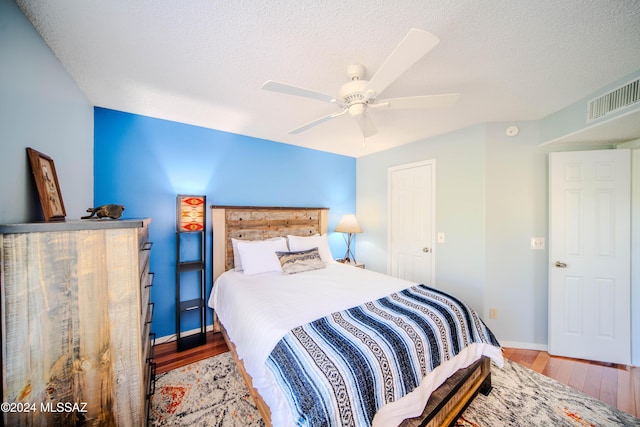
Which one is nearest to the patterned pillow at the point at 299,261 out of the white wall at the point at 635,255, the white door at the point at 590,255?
the white door at the point at 590,255

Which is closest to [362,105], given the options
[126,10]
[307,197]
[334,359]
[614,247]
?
[126,10]

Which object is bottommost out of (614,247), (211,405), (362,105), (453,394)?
(211,405)

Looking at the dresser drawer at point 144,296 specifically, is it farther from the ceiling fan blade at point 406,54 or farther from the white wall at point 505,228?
the white wall at point 505,228

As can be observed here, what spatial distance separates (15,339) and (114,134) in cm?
212

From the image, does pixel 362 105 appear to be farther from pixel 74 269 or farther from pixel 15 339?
pixel 15 339

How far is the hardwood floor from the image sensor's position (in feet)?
5.77

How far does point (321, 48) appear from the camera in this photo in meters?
1.36

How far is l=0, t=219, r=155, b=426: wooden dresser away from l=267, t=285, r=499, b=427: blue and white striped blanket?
69 centimetres

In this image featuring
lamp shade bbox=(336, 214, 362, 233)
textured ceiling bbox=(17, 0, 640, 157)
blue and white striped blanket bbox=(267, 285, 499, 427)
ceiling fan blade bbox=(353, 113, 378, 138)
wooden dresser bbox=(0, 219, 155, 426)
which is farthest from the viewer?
lamp shade bbox=(336, 214, 362, 233)

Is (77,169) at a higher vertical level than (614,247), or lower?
higher

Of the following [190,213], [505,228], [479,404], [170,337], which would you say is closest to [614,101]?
[505,228]

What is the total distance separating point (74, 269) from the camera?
919 millimetres

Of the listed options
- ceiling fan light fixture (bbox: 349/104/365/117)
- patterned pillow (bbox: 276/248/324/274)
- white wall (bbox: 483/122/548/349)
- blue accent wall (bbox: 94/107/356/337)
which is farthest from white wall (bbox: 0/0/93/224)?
white wall (bbox: 483/122/548/349)

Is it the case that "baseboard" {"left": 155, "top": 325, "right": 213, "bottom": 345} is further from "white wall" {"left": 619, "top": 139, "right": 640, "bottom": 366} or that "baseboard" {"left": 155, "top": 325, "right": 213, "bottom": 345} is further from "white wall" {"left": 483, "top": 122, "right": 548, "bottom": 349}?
"white wall" {"left": 619, "top": 139, "right": 640, "bottom": 366}
